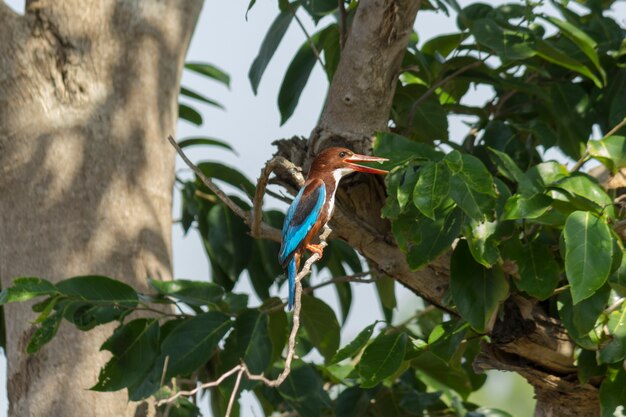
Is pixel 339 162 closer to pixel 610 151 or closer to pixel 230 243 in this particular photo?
pixel 610 151

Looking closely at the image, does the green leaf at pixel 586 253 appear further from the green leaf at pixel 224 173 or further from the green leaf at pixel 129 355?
the green leaf at pixel 224 173

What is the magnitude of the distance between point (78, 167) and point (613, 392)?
1990 mm

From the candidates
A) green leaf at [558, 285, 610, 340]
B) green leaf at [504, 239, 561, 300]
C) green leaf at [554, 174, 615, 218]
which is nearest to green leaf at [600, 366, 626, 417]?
green leaf at [558, 285, 610, 340]

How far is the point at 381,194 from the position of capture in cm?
326

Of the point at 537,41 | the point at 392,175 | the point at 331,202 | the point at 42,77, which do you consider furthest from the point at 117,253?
the point at 537,41

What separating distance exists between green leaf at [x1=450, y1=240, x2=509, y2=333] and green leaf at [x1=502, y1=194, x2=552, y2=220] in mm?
318

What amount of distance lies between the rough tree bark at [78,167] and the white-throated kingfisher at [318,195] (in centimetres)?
82

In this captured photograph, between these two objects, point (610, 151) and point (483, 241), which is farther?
point (610, 151)

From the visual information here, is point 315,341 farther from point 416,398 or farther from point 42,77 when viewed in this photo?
point 42,77

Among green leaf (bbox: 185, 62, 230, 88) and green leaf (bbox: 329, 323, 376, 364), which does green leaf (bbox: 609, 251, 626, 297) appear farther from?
green leaf (bbox: 185, 62, 230, 88)

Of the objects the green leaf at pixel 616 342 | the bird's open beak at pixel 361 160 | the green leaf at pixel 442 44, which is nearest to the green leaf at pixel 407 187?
the bird's open beak at pixel 361 160

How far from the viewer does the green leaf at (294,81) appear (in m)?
4.07

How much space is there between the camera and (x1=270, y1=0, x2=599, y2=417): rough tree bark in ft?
10.5

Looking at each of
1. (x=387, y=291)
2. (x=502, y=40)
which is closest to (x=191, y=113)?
(x=387, y=291)
